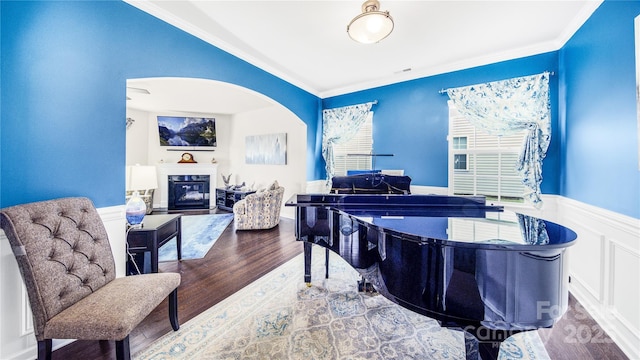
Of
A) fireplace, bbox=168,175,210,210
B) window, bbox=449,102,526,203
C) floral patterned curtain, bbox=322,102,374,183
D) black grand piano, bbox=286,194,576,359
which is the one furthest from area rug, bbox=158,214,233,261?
window, bbox=449,102,526,203

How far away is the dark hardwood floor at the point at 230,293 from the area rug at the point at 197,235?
158mm

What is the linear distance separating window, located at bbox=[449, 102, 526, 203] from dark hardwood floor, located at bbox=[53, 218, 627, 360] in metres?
1.48

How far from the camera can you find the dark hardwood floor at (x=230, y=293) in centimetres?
154

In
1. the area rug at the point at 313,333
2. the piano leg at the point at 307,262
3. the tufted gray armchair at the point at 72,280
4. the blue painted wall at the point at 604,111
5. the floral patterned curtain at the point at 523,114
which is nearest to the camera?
the tufted gray armchair at the point at 72,280

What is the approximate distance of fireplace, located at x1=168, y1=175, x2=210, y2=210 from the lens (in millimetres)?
6031

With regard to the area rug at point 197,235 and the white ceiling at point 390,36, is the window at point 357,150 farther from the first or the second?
the area rug at point 197,235

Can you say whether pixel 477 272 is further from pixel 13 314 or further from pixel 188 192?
pixel 188 192

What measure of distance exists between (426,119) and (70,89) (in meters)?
4.14

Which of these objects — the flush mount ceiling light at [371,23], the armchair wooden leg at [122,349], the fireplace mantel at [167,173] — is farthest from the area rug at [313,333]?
the fireplace mantel at [167,173]

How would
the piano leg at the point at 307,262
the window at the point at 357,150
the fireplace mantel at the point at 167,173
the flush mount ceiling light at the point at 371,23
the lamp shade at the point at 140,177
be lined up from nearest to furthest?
the flush mount ceiling light at the point at 371,23 → the piano leg at the point at 307,262 → the lamp shade at the point at 140,177 → the window at the point at 357,150 → the fireplace mantel at the point at 167,173

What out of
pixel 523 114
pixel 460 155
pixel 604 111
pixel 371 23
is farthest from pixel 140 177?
pixel 523 114

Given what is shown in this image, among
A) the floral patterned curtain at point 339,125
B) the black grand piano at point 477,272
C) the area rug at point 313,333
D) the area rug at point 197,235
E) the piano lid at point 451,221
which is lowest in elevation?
the area rug at point 313,333

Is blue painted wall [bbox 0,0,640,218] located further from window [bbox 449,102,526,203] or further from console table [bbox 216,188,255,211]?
console table [bbox 216,188,255,211]

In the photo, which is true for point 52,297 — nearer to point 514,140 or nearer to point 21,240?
point 21,240
